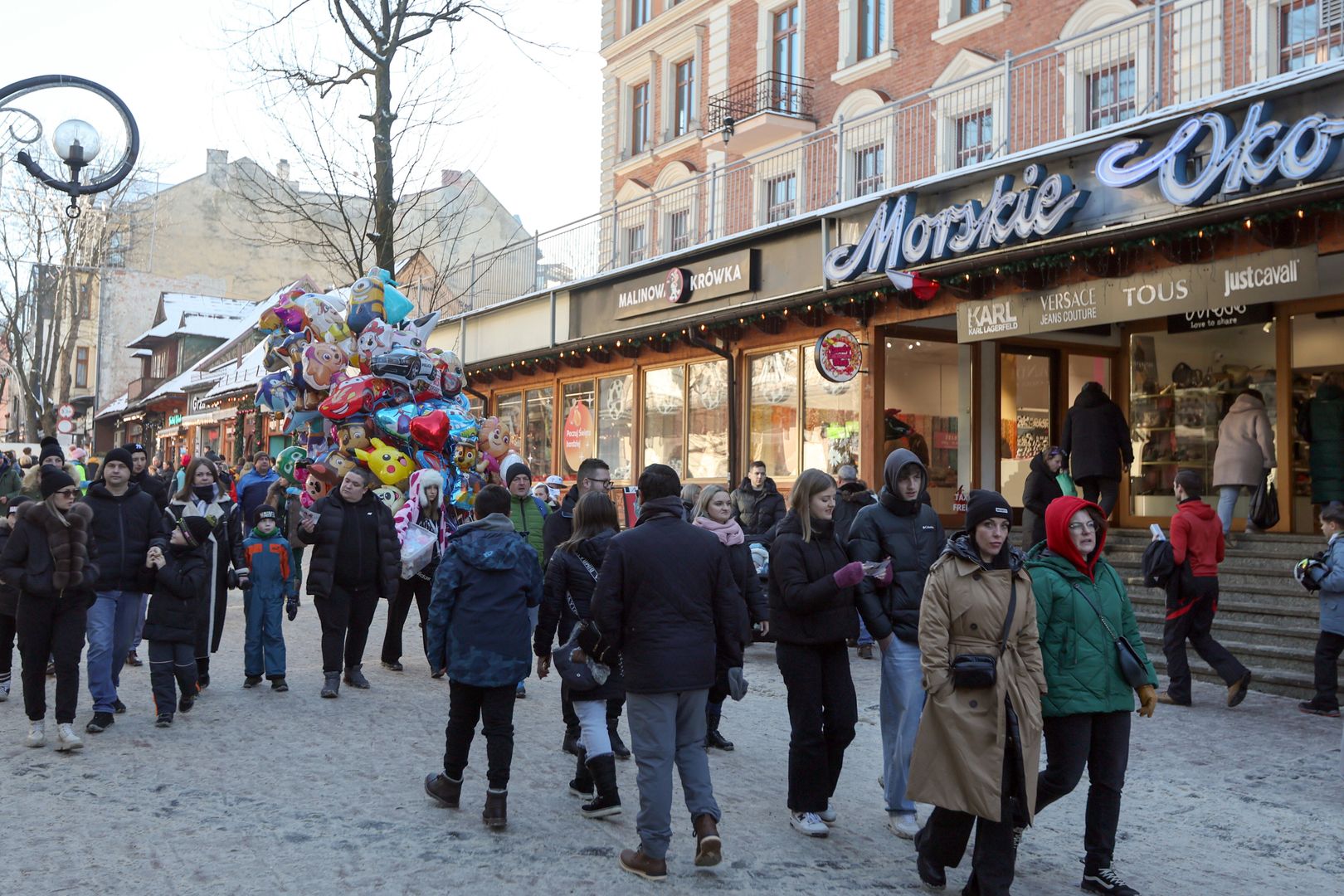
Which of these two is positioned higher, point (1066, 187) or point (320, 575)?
point (1066, 187)

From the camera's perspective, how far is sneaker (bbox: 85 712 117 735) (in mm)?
7940

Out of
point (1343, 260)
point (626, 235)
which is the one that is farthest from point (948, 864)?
point (626, 235)

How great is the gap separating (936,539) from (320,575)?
199 inches

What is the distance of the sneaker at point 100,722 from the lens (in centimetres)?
794

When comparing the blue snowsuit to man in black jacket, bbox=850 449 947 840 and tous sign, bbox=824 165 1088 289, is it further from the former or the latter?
tous sign, bbox=824 165 1088 289

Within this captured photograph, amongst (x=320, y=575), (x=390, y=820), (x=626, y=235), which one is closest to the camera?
(x=390, y=820)

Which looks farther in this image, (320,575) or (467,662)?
(320,575)

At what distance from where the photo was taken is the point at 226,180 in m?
56.8

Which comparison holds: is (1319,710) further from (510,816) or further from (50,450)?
(50,450)

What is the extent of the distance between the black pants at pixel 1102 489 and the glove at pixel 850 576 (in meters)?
8.25

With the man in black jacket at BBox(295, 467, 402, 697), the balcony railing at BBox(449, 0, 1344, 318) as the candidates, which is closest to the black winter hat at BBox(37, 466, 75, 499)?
the man in black jacket at BBox(295, 467, 402, 697)

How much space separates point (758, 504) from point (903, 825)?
286 inches

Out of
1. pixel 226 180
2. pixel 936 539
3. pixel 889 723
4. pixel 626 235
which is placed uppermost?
pixel 226 180

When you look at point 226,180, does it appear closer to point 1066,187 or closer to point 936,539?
point 1066,187
